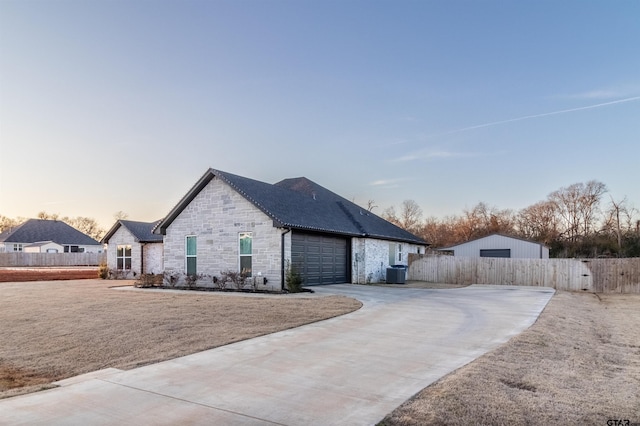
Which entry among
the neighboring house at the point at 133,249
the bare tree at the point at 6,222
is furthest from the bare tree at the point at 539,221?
the bare tree at the point at 6,222

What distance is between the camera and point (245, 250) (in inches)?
758

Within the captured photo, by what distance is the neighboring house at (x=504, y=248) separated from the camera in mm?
30344

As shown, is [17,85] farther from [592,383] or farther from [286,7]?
[592,383]

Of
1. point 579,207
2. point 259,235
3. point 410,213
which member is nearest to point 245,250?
point 259,235

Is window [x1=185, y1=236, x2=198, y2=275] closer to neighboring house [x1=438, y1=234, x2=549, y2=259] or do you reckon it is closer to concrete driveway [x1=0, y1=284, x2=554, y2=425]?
concrete driveway [x1=0, y1=284, x2=554, y2=425]

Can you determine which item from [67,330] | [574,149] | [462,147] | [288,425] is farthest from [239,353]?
[574,149]

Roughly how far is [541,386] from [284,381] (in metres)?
3.41

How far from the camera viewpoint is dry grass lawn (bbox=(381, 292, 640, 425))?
4.50 m

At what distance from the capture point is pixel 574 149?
79.3 feet

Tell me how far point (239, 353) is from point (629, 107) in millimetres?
21792

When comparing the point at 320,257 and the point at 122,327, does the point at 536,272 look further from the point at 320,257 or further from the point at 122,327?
the point at 122,327

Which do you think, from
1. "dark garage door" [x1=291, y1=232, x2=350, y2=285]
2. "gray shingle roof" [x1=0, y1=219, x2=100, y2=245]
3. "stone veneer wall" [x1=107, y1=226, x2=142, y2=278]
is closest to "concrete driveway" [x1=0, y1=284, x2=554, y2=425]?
"dark garage door" [x1=291, y1=232, x2=350, y2=285]

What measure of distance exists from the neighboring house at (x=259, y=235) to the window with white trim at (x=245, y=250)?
4 centimetres

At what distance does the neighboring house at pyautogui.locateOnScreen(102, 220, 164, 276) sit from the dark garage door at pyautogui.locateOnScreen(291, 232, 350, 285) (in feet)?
39.7
